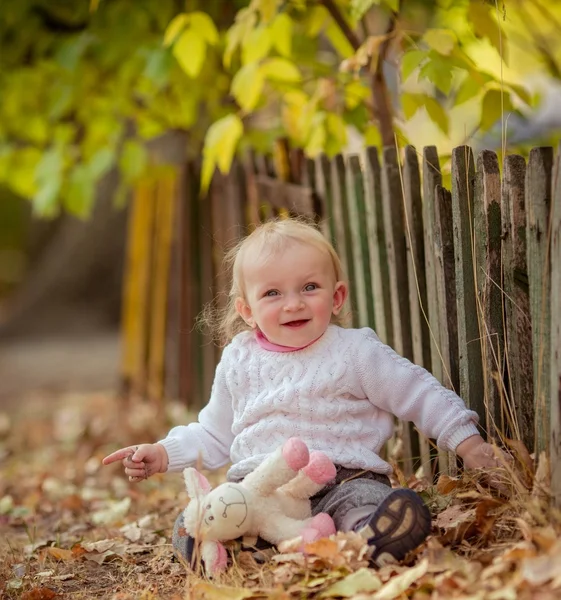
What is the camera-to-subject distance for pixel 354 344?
2.85 meters

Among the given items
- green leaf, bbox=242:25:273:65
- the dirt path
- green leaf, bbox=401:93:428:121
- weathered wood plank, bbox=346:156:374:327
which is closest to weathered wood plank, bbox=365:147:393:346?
weathered wood plank, bbox=346:156:374:327

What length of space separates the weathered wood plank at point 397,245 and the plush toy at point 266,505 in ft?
3.48

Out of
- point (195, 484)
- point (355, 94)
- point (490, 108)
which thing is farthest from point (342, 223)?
point (195, 484)

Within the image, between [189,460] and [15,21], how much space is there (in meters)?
3.97

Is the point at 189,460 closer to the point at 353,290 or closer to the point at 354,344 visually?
the point at 354,344

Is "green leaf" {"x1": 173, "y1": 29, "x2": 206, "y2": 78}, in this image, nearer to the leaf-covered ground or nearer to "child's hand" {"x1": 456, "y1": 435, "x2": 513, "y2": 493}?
the leaf-covered ground

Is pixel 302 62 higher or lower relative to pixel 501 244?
higher

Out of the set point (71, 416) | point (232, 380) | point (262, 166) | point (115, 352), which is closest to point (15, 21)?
point (262, 166)

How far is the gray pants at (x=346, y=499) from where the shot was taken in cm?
255

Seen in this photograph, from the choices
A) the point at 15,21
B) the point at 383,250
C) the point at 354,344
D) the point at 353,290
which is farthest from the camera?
the point at 15,21

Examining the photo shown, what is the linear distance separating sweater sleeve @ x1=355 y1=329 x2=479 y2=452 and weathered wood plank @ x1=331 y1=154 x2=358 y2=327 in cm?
126

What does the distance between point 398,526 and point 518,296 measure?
78 cm

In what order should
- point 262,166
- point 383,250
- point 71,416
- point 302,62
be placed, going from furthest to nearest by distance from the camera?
point 71,416
point 262,166
point 302,62
point 383,250

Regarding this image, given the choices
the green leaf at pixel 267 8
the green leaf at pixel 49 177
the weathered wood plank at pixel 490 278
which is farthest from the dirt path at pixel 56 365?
the weathered wood plank at pixel 490 278
